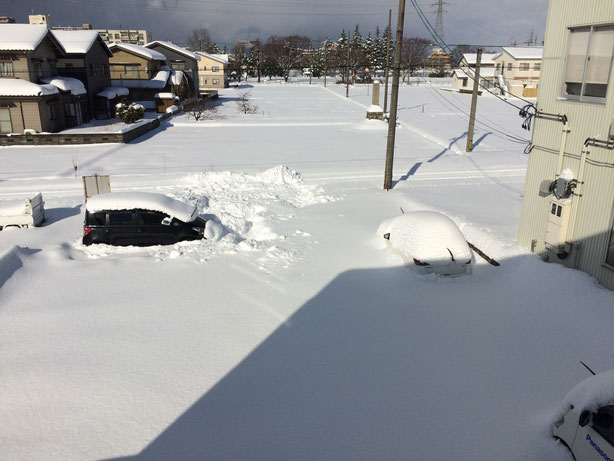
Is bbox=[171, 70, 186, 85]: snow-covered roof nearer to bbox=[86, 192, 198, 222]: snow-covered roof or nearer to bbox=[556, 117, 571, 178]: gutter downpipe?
bbox=[86, 192, 198, 222]: snow-covered roof

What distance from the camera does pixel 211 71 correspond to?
75438mm

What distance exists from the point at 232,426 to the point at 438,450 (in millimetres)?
2624

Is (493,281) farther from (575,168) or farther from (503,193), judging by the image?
(503,193)

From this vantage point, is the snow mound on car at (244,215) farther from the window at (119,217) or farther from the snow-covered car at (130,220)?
the window at (119,217)

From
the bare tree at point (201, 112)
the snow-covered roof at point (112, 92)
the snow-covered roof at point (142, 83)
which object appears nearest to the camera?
the snow-covered roof at point (112, 92)

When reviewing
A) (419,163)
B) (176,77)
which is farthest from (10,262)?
(176,77)

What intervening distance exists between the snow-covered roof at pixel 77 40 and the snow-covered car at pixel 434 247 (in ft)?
119

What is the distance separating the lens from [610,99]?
31.1 ft

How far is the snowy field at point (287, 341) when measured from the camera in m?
5.85

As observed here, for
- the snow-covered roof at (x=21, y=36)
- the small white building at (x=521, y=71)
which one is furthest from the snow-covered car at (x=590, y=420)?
the small white building at (x=521, y=71)

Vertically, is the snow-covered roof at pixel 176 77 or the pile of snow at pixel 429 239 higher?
the snow-covered roof at pixel 176 77

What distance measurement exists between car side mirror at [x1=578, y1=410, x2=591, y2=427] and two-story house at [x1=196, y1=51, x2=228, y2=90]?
76.9m

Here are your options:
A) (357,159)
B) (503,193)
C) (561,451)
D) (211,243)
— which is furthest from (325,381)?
(357,159)

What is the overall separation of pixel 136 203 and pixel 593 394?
1034cm
